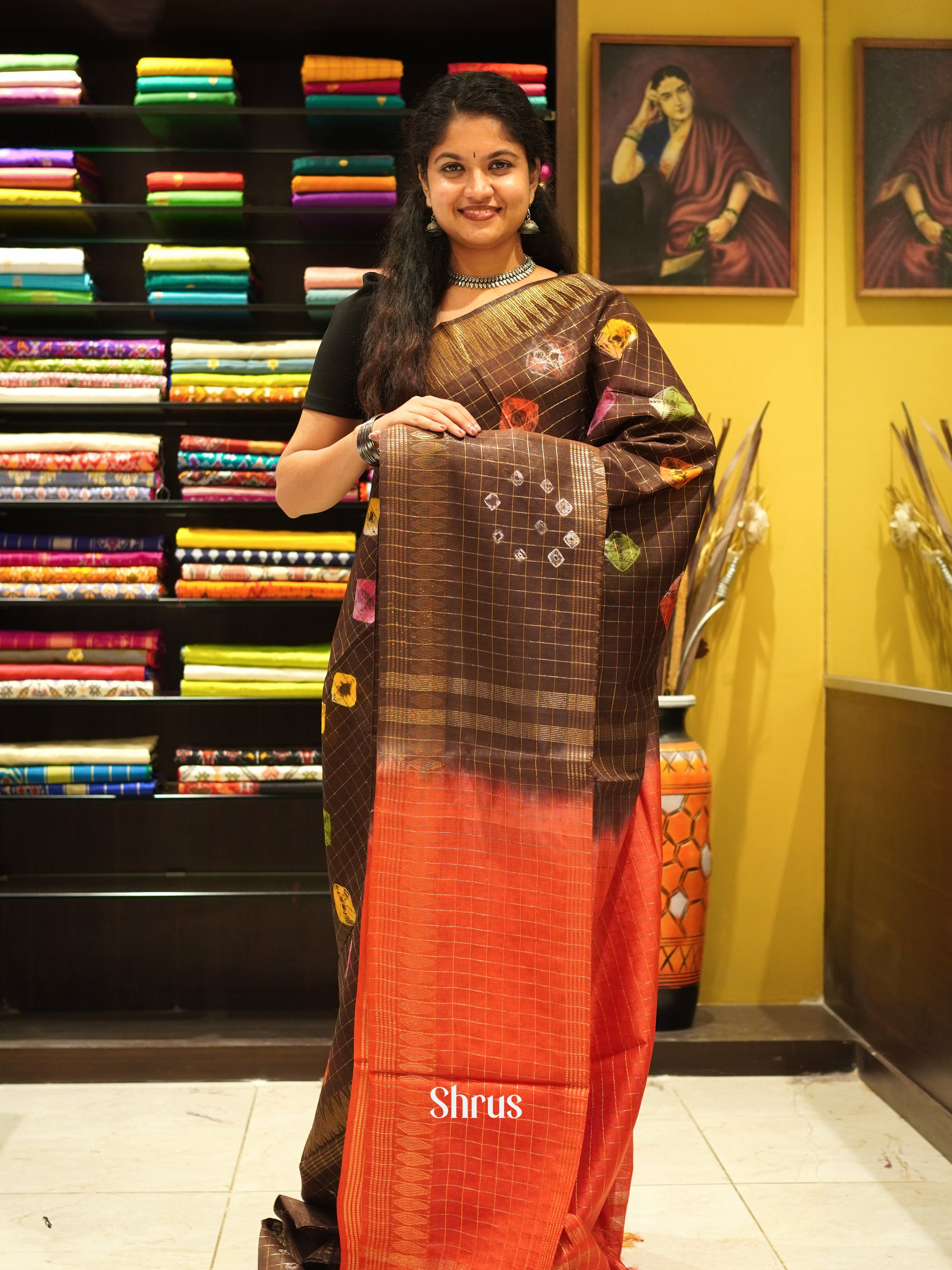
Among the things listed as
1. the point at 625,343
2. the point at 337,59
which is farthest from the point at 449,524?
the point at 337,59

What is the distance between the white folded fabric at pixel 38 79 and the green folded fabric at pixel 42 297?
436mm

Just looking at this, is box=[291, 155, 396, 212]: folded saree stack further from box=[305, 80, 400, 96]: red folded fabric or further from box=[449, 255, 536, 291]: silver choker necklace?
box=[449, 255, 536, 291]: silver choker necklace

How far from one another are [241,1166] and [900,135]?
2.63m

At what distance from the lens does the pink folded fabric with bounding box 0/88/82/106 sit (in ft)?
8.75

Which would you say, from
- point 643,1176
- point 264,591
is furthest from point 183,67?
point 643,1176

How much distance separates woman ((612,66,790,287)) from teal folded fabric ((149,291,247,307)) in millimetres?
970

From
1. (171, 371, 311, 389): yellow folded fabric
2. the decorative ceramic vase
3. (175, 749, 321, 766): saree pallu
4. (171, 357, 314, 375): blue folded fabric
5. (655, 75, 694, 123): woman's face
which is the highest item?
(655, 75, 694, 123): woman's face

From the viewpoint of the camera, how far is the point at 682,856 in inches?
106

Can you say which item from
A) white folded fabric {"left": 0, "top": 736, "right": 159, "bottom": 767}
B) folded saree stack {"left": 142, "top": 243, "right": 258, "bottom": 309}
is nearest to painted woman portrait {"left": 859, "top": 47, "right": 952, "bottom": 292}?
folded saree stack {"left": 142, "top": 243, "right": 258, "bottom": 309}

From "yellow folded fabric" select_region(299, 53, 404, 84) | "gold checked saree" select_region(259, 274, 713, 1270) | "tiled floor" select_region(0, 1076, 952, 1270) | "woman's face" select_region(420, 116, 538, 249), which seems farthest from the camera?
"yellow folded fabric" select_region(299, 53, 404, 84)

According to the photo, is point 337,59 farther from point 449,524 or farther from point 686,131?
point 449,524

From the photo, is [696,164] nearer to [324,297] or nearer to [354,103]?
[354,103]

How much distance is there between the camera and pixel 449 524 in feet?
5.00

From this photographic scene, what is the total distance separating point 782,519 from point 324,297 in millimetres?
1223
